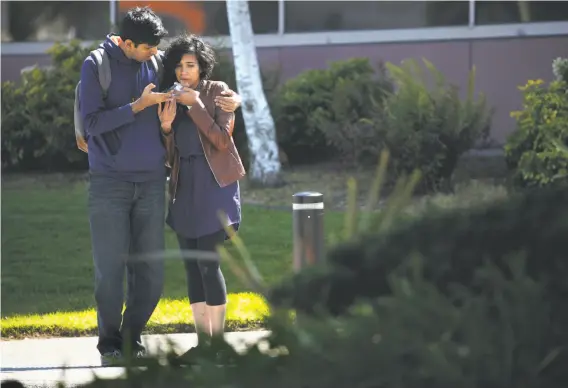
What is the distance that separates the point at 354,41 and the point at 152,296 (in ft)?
33.3

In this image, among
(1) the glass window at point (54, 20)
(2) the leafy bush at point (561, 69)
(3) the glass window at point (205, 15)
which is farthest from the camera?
(1) the glass window at point (54, 20)

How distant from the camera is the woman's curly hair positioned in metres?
5.70

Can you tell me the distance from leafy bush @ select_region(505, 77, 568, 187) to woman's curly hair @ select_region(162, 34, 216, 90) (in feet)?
16.3

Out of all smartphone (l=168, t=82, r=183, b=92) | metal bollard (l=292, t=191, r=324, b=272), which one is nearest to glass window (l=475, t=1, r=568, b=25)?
metal bollard (l=292, t=191, r=324, b=272)

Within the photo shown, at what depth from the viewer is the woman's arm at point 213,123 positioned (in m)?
5.57

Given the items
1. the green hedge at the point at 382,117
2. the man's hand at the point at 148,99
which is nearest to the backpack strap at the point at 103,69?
the man's hand at the point at 148,99

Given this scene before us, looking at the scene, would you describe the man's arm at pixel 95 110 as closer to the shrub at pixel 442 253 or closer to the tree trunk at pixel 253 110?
the shrub at pixel 442 253

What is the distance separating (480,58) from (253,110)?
154 inches

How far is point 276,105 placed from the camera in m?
13.7

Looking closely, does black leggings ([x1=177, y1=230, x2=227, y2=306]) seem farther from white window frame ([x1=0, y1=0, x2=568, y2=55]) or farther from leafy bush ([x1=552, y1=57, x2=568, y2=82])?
white window frame ([x1=0, y1=0, x2=568, y2=55])

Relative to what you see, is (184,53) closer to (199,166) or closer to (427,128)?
(199,166)

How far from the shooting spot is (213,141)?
221 inches

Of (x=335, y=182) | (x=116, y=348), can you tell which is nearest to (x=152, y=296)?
(x=116, y=348)

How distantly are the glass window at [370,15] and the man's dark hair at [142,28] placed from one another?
10.1 metres
